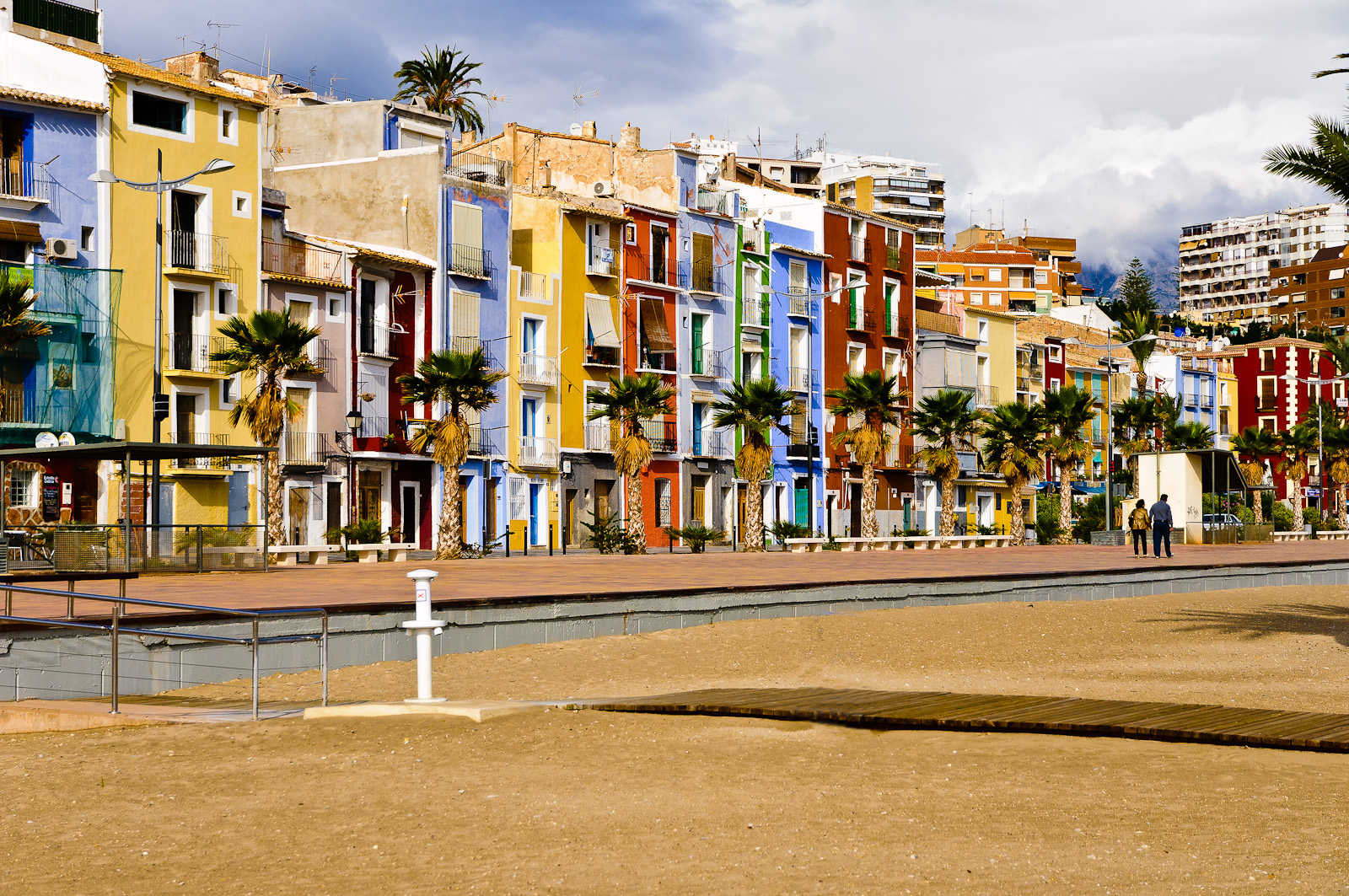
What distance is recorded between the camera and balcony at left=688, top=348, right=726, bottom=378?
60.3m

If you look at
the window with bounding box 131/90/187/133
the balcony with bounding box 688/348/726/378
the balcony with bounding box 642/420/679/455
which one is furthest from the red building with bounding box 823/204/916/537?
the window with bounding box 131/90/187/133

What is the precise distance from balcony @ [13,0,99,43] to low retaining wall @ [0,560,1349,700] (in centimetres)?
3277

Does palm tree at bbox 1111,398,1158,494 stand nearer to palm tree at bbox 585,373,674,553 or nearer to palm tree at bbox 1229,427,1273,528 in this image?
palm tree at bbox 1229,427,1273,528

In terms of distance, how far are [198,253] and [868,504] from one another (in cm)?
2377

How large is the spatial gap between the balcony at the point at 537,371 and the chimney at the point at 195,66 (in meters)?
13.8

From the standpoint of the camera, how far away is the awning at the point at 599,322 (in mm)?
55656

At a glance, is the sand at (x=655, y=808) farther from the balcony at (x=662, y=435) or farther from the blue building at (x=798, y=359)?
the blue building at (x=798, y=359)

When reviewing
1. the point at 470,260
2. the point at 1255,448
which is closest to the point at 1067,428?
the point at 470,260

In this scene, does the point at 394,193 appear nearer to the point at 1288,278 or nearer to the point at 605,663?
the point at 605,663

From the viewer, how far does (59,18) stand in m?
44.1

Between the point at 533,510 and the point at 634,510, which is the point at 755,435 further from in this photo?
the point at 533,510

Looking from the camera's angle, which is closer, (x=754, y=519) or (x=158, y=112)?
(x=158, y=112)

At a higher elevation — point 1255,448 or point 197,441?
point 1255,448

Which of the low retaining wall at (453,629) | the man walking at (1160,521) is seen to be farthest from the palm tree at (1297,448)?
the low retaining wall at (453,629)
